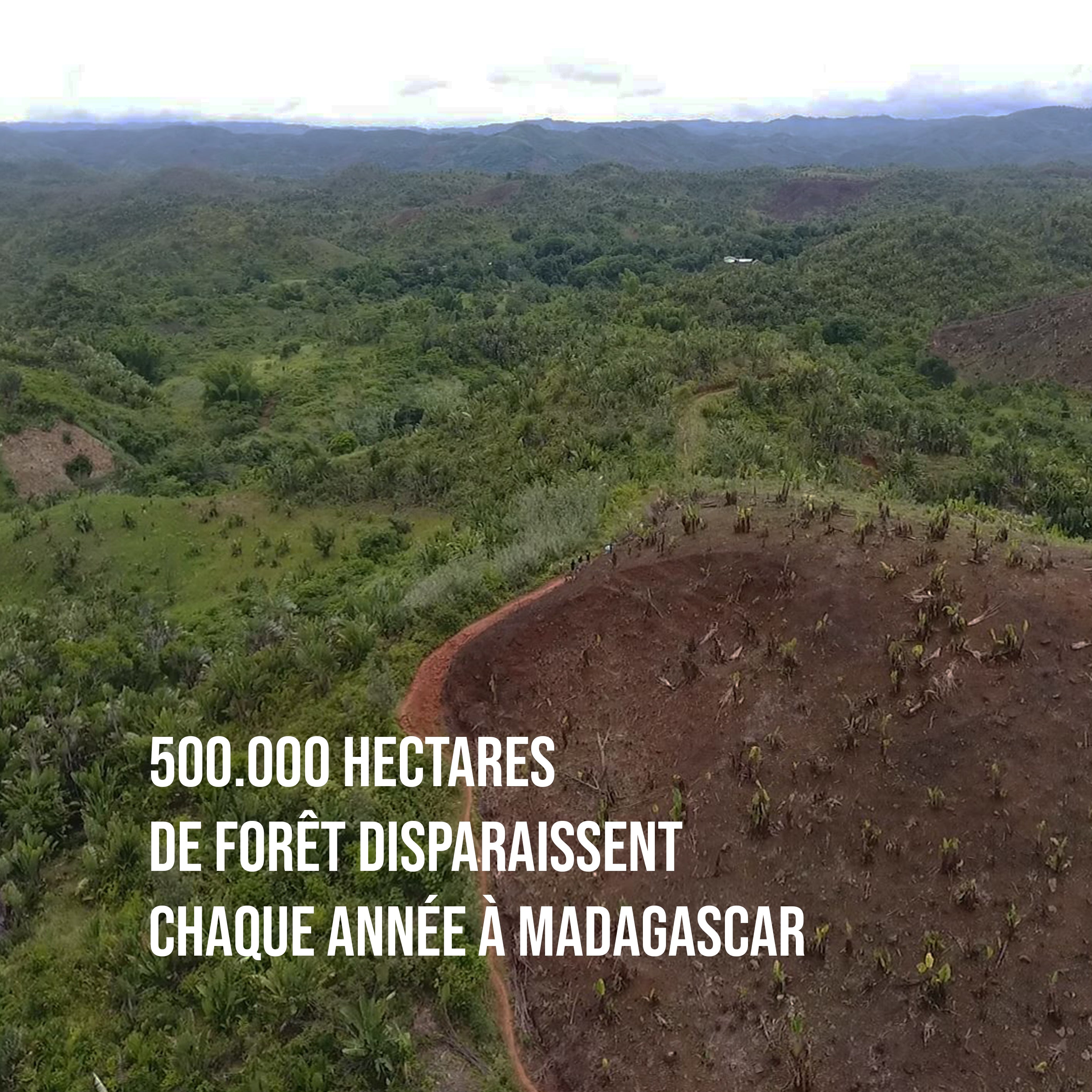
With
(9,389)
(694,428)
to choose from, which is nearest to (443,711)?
(694,428)

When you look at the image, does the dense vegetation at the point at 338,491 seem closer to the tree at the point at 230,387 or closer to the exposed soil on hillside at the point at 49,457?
the tree at the point at 230,387

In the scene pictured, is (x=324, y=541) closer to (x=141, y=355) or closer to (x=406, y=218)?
(x=141, y=355)

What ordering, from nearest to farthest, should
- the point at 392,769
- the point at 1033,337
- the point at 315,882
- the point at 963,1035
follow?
the point at 963,1035 < the point at 315,882 < the point at 392,769 < the point at 1033,337

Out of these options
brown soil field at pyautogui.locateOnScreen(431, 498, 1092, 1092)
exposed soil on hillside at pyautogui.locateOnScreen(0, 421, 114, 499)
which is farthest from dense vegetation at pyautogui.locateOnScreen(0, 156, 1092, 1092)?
brown soil field at pyautogui.locateOnScreen(431, 498, 1092, 1092)

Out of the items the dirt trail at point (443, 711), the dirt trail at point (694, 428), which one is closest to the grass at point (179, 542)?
the dirt trail at point (694, 428)

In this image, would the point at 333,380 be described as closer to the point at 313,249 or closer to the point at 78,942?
the point at 78,942

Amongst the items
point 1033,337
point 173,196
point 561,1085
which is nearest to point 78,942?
point 561,1085
